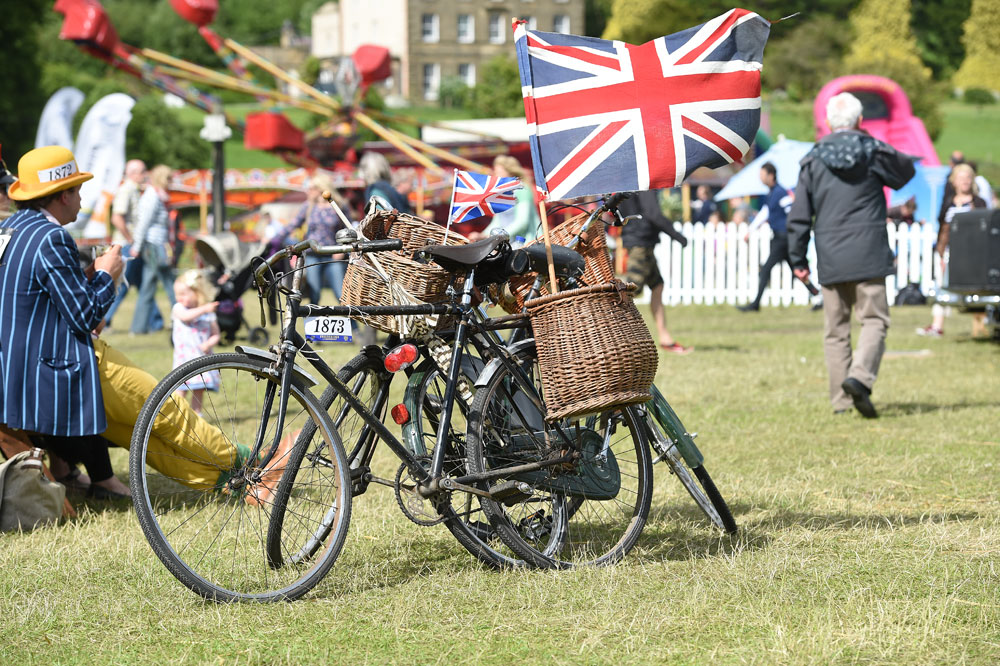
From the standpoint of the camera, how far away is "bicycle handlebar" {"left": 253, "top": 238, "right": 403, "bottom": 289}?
13.2ft

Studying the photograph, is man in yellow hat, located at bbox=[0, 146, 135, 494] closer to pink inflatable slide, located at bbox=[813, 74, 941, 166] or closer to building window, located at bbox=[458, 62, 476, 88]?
pink inflatable slide, located at bbox=[813, 74, 941, 166]

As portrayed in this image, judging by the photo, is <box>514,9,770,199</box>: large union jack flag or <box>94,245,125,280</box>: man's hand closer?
<box>514,9,770,199</box>: large union jack flag

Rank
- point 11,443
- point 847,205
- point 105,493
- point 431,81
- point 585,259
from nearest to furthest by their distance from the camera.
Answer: point 585,259, point 11,443, point 105,493, point 847,205, point 431,81

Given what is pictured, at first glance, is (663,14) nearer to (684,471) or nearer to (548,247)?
(684,471)

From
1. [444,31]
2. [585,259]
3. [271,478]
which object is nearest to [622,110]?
[585,259]


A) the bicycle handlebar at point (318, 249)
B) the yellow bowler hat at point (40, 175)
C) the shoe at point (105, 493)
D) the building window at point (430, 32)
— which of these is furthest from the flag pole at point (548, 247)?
the building window at point (430, 32)

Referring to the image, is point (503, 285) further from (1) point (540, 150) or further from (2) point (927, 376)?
(2) point (927, 376)

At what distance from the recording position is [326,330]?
4.23m

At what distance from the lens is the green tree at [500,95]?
75.1 m

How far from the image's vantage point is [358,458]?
469cm

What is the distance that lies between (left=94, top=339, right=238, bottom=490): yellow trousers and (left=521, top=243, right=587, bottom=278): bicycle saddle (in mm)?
1408

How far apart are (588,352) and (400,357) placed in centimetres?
68

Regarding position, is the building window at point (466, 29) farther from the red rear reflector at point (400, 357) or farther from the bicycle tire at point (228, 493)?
the red rear reflector at point (400, 357)

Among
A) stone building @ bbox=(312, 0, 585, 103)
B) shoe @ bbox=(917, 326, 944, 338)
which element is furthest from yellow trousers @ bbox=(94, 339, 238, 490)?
stone building @ bbox=(312, 0, 585, 103)
